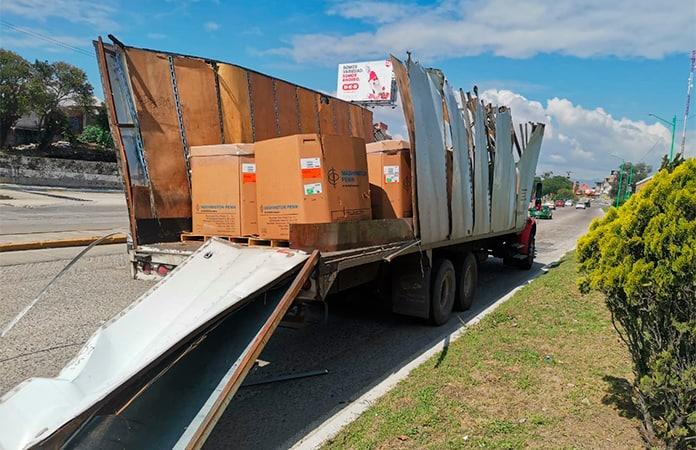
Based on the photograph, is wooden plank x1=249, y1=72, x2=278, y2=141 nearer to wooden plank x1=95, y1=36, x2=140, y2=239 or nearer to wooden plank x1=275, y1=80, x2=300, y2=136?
wooden plank x1=275, y1=80, x2=300, y2=136

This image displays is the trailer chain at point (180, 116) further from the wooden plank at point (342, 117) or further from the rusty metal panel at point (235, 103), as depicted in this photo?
the wooden plank at point (342, 117)

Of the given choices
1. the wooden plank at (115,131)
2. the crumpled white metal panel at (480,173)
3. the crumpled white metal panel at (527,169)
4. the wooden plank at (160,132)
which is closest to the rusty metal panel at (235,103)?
the wooden plank at (160,132)

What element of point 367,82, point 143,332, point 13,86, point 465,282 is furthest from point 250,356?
point 13,86

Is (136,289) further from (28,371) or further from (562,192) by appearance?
(562,192)

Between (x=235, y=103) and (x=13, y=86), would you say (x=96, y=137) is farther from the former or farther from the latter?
(x=235, y=103)

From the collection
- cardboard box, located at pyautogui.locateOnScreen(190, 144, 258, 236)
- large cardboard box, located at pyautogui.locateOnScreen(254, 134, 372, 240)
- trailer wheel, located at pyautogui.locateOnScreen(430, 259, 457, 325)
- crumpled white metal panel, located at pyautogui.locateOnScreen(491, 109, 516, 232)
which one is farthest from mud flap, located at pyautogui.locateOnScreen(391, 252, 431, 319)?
crumpled white metal panel, located at pyautogui.locateOnScreen(491, 109, 516, 232)

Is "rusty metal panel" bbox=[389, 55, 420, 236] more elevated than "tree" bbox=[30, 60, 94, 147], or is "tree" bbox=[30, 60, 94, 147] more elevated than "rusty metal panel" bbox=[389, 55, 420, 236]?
"tree" bbox=[30, 60, 94, 147]

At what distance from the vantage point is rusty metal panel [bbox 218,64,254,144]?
20.4 feet

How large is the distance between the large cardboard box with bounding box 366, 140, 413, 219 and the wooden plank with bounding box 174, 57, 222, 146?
1.98 meters

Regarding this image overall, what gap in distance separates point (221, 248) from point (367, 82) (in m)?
36.9

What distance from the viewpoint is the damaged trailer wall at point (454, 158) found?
229 inches

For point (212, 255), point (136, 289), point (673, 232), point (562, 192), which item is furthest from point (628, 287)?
point (562, 192)

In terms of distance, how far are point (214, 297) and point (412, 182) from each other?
A: 2875 mm

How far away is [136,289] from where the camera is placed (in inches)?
311
